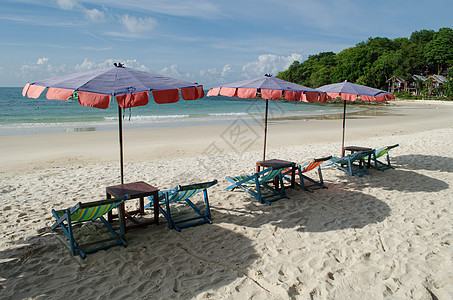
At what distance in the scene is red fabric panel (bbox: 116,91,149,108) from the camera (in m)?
3.45

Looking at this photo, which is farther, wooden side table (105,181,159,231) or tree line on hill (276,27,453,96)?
tree line on hill (276,27,453,96)

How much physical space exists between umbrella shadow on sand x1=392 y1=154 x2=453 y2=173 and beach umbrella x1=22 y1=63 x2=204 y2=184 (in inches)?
256

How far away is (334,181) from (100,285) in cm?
521

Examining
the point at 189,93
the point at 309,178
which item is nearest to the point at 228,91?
the point at 189,93

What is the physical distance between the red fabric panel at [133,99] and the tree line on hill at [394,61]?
2641 inches

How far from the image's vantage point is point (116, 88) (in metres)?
3.60

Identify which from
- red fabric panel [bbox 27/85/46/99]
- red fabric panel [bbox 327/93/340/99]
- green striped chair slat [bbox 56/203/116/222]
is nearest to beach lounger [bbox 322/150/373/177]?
red fabric panel [bbox 327/93/340/99]

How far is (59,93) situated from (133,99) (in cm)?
83

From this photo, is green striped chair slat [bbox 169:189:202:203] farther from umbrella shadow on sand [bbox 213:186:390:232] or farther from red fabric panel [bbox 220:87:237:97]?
red fabric panel [bbox 220:87:237:97]

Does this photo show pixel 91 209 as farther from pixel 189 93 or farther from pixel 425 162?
pixel 425 162

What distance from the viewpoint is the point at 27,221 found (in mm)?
4559

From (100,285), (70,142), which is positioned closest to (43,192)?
(100,285)

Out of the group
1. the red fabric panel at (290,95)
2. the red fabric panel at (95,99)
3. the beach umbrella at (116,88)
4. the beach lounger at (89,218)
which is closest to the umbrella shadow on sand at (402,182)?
the red fabric panel at (290,95)

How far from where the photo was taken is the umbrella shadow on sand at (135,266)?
3.04 meters
